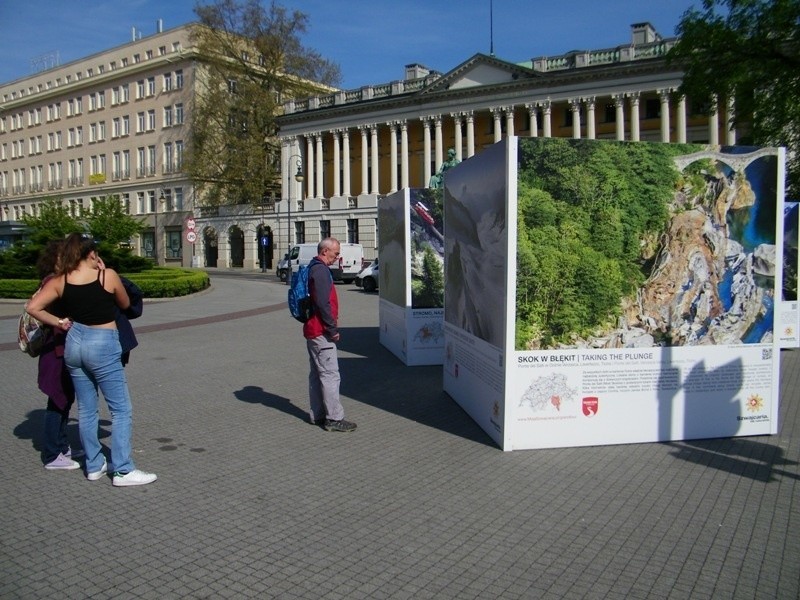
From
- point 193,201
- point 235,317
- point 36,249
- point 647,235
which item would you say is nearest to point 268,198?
point 193,201

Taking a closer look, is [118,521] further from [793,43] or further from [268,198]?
[268,198]

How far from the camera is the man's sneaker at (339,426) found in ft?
24.2

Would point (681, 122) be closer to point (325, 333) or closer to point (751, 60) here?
point (751, 60)

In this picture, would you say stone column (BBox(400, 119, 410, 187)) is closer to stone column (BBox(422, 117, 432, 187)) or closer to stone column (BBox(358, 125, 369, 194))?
stone column (BBox(422, 117, 432, 187))

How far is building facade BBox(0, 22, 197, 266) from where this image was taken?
6988cm

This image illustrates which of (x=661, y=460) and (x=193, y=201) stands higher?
(x=193, y=201)

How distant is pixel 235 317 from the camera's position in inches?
766

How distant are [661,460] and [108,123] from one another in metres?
81.3

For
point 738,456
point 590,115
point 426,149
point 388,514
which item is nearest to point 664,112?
point 590,115

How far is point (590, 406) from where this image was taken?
6.75 m

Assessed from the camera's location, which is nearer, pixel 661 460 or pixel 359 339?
pixel 661 460

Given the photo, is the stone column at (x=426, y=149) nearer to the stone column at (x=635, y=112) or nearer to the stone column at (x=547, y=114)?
the stone column at (x=547, y=114)

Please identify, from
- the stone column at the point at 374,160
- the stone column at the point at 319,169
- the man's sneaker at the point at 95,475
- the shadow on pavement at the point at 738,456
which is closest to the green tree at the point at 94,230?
the man's sneaker at the point at 95,475

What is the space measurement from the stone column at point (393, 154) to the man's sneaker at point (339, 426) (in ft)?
181
